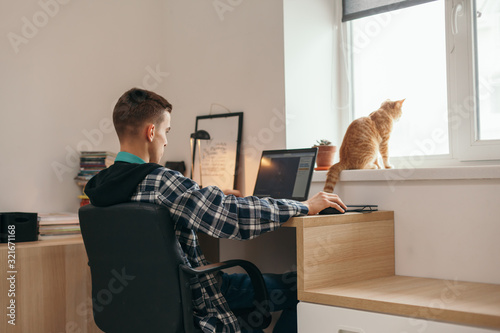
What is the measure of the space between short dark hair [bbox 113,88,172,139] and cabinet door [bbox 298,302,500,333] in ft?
2.60

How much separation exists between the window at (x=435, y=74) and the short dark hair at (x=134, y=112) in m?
1.08

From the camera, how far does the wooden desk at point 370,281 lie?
4.17ft

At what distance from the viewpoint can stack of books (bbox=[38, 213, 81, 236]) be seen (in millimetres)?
2164

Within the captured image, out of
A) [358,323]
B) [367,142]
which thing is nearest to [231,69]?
[367,142]

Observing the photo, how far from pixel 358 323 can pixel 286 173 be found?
79 cm

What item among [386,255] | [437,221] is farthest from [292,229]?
[437,221]

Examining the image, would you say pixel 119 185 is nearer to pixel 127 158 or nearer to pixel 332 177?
pixel 127 158

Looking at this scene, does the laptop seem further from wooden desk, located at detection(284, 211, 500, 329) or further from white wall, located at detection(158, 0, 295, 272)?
wooden desk, located at detection(284, 211, 500, 329)

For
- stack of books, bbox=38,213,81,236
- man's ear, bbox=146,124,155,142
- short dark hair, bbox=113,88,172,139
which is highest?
short dark hair, bbox=113,88,172,139

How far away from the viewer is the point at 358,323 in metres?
1.38

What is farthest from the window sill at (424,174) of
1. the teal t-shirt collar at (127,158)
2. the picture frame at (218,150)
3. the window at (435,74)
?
the teal t-shirt collar at (127,158)

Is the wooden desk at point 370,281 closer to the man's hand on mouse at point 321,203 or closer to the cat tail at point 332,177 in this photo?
the man's hand on mouse at point 321,203

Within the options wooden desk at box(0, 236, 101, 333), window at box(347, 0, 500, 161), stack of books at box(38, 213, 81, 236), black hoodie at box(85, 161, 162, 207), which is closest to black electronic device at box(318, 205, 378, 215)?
window at box(347, 0, 500, 161)

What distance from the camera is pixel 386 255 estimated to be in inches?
71.1
